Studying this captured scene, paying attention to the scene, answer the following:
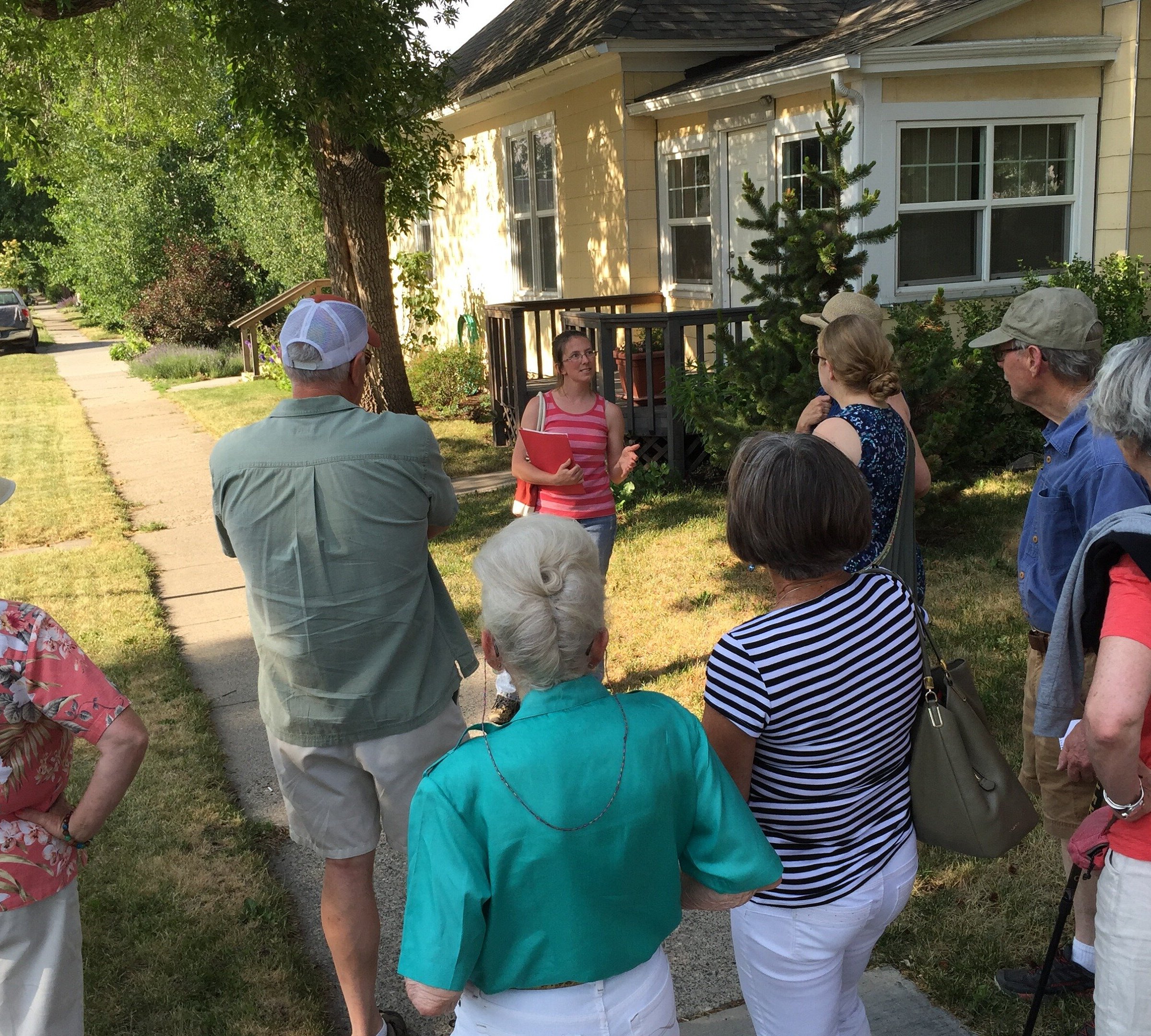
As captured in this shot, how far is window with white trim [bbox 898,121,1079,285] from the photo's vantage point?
9953 millimetres

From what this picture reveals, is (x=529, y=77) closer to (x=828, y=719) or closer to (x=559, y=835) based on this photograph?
(x=828, y=719)

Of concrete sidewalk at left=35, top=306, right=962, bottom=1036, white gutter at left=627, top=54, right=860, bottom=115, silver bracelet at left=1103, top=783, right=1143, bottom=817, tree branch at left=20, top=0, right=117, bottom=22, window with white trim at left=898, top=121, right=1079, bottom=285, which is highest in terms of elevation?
tree branch at left=20, top=0, right=117, bottom=22

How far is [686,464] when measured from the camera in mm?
10289

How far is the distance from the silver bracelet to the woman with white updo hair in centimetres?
63

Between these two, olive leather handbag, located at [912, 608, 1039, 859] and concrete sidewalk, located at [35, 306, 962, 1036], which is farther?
concrete sidewalk, located at [35, 306, 962, 1036]

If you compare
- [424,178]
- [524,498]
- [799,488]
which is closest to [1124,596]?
[799,488]

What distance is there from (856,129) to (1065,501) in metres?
7.28

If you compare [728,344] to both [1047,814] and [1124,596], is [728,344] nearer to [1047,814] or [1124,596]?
[1047,814]

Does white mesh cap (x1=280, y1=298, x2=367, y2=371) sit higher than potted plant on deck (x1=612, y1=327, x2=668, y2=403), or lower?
higher

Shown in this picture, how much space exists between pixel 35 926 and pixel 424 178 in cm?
1101

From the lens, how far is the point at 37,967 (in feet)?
7.93

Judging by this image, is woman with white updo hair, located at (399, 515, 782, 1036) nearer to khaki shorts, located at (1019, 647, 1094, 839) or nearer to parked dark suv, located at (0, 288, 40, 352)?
khaki shorts, located at (1019, 647, 1094, 839)

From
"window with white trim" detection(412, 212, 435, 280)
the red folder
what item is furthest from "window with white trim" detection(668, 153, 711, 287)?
"window with white trim" detection(412, 212, 435, 280)

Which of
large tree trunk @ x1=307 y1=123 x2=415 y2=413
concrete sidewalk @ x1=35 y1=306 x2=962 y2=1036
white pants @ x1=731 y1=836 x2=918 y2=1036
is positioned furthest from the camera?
large tree trunk @ x1=307 y1=123 x2=415 y2=413
